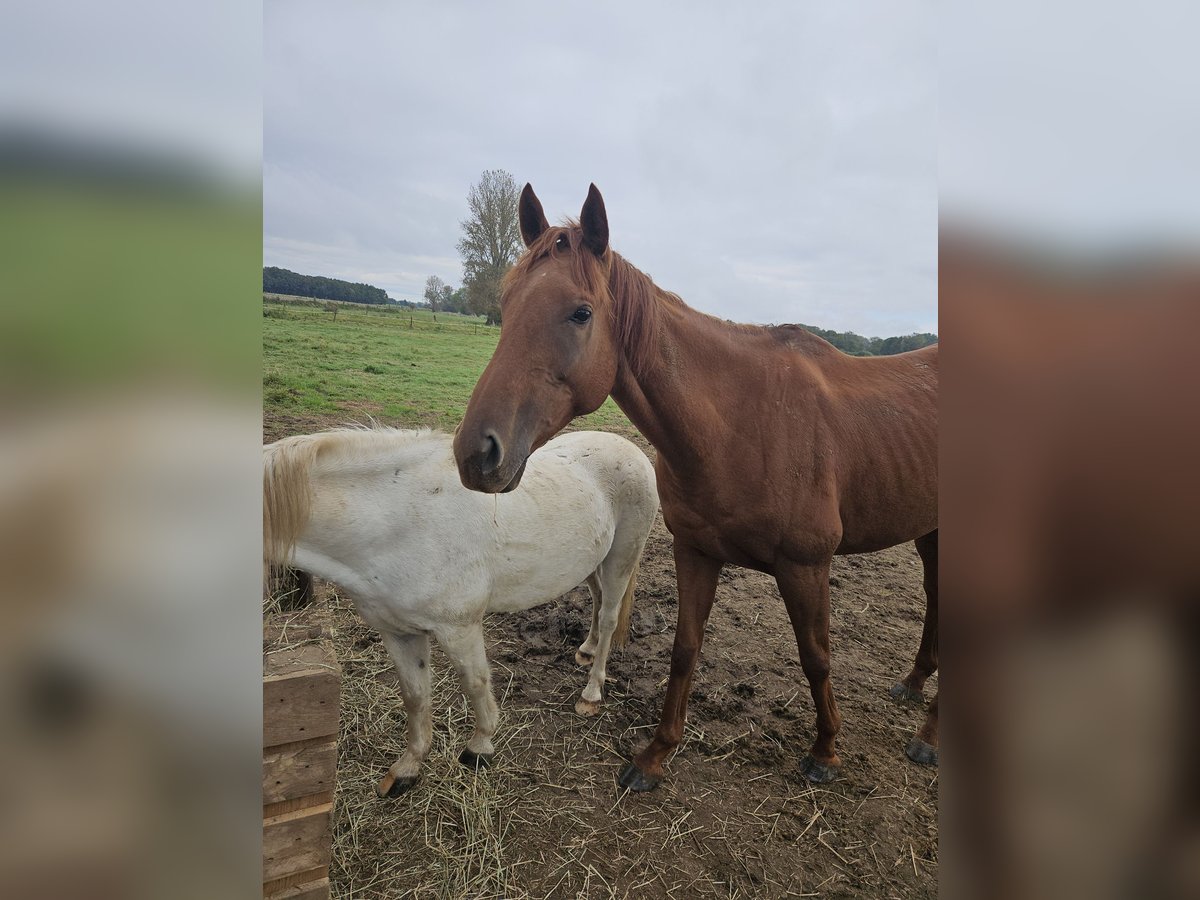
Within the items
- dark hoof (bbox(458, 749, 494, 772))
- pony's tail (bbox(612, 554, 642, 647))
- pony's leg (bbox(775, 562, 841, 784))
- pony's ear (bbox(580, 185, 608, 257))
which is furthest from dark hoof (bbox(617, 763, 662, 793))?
pony's ear (bbox(580, 185, 608, 257))

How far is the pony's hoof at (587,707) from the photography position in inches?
117

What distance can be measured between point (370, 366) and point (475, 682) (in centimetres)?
854

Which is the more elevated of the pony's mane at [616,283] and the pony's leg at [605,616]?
the pony's mane at [616,283]

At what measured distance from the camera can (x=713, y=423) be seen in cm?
210

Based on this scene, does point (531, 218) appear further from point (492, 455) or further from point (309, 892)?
point (309, 892)

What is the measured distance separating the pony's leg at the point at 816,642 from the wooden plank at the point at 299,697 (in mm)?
1638

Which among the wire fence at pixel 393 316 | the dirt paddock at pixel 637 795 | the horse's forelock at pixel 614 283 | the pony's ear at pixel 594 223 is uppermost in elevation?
the wire fence at pixel 393 316

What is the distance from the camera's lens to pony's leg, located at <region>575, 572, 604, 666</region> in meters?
3.33

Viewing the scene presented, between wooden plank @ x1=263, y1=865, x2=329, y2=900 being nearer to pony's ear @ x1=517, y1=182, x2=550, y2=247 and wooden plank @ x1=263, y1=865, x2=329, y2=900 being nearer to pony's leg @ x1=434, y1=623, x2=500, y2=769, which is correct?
pony's leg @ x1=434, y1=623, x2=500, y2=769
